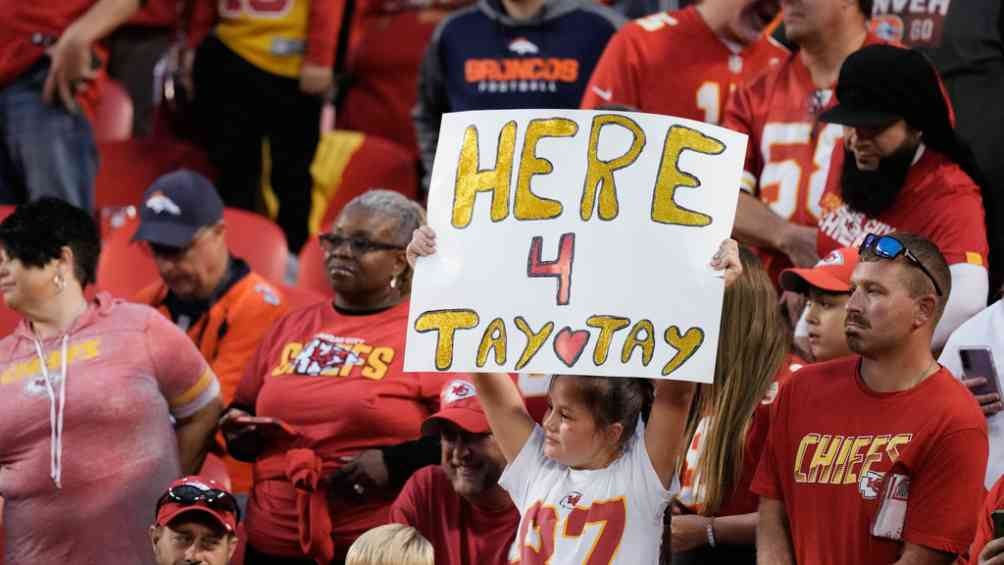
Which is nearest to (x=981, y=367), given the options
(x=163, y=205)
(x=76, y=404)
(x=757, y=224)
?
(x=757, y=224)

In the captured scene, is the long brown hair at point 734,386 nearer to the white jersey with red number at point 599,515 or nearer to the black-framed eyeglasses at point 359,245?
the white jersey with red number at point 599,515

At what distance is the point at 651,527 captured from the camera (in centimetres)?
457

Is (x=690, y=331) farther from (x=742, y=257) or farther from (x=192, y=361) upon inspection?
(x=192, y=361)

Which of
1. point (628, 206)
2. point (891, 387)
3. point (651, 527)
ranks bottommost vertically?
point (651, 527)

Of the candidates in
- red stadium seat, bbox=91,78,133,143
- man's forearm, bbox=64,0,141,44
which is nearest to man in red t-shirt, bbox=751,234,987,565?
man's forearm, bbox=64,0,141,44

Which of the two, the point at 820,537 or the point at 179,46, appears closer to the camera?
the point at 820,537

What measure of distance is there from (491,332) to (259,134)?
4.48 meters

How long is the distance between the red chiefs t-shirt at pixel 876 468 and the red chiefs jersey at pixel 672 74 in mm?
2405

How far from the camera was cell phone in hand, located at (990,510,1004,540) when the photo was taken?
13.1ft

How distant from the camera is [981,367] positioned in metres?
5.10

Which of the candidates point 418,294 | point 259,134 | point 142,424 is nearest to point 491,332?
point 418,294

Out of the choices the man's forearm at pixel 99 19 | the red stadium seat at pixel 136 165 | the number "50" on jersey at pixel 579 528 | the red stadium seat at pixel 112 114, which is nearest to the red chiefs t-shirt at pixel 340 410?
the number "50" on jersey at pixel 579 528

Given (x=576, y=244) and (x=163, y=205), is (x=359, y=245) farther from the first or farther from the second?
(x=576, y=244)

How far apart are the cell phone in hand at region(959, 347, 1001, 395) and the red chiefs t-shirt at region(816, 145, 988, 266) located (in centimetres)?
38
